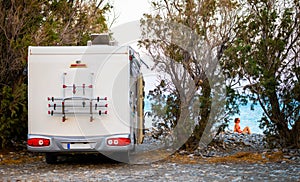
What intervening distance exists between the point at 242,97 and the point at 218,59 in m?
1.11

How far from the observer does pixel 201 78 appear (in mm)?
13008

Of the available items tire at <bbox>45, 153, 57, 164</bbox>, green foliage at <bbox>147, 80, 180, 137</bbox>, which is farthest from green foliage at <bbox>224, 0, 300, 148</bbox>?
tire at <bbox>45, 153, 57, 164</bbox>

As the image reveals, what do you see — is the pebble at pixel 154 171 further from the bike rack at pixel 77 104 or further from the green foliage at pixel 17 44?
the green foliage at pixel 17 44

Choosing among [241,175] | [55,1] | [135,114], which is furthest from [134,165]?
[55,1]

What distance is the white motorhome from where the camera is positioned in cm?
1067

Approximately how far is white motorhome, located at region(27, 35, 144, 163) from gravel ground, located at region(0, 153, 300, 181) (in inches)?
21.3

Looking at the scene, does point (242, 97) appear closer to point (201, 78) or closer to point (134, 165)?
point (201, 78)

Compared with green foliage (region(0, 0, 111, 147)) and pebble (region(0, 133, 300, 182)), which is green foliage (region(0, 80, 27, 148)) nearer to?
green foliage (region(0, 0, 111, 147))

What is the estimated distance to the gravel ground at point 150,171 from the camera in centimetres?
946

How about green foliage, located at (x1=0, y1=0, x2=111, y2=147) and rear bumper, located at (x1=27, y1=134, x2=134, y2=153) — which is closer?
rear bumper, located at (x1=27, y1=134, x2=134, y2=153)

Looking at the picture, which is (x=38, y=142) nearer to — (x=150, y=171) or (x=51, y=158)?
(x=51, y=158)

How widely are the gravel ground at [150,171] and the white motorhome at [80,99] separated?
54 centimetres

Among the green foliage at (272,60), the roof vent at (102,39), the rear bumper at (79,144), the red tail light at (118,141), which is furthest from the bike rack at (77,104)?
the green foliage at (272,60)

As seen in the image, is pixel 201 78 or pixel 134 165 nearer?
pixel 134 165
